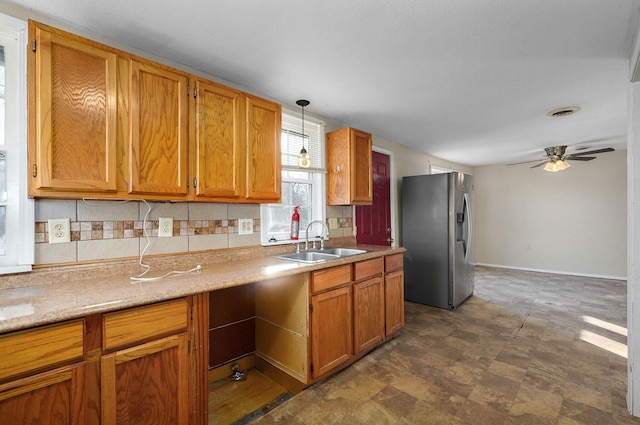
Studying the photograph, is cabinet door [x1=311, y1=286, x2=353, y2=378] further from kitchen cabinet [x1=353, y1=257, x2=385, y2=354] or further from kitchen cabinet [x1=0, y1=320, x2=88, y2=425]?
kitchen cabinet [x1=0, y1=320, x2=88, y2=425]

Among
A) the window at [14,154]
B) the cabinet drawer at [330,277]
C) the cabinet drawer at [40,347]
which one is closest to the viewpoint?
the cabinet drawer at [40,347]

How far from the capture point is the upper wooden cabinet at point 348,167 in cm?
286

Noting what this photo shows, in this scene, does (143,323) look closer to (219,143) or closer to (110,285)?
(110,285)

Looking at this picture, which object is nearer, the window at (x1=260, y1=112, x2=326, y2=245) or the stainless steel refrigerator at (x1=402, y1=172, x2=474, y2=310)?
the window at (x1=260, y1=112, x2=326, y2=245)

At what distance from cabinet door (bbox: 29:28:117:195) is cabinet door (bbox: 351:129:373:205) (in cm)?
196

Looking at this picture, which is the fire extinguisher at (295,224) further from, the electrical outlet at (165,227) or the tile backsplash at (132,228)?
the electrical outlet at (165,227)

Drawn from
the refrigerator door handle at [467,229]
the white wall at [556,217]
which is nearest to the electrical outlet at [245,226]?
the refrigerator door handle at [467,229]

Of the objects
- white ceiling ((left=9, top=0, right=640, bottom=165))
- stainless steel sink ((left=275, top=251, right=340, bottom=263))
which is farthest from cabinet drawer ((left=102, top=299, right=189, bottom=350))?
white ceiling ((left=9, top=0, right=640, bottom=165))

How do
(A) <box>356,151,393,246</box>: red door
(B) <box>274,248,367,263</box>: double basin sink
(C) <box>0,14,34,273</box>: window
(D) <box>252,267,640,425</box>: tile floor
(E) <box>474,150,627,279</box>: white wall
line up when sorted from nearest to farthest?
(C) <box>0,14,34,273</box>: window < (D) <box>252,267,640,425</box>: tile floor < (B) <box>274,248,367,263</box>: double basin sink < (A) <box>356,151,393,246</box>: red door < (E) <box>474,150,627,279</box>: white wall

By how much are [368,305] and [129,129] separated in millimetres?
2081

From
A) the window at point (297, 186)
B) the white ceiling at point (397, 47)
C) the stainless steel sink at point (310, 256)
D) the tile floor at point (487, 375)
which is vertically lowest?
the tile floor at point (487, 375)

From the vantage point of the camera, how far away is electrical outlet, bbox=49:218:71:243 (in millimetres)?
1497

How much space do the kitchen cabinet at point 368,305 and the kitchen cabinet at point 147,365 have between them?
4.35ft

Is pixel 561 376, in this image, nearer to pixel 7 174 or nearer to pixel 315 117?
pixel 315 117
